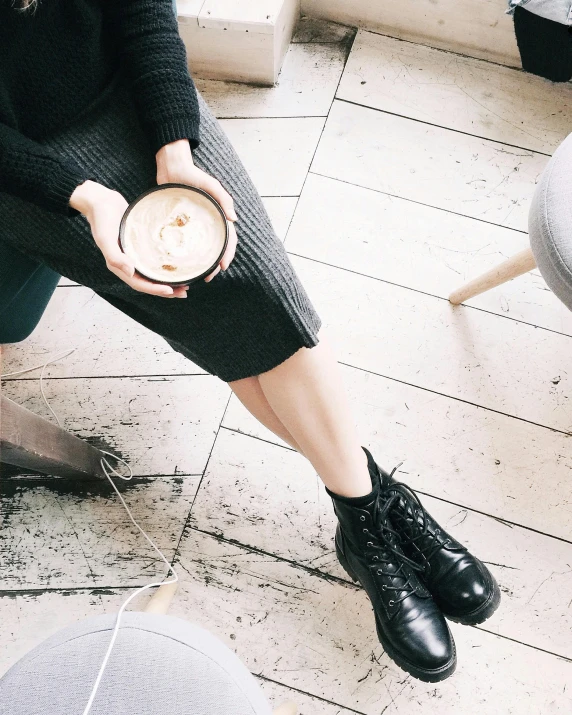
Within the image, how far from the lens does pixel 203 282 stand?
27.4 inches

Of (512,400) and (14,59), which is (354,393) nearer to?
(512,400)

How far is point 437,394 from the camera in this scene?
1141mm

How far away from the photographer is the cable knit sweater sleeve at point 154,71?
0.71 m

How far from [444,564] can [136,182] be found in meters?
0.72

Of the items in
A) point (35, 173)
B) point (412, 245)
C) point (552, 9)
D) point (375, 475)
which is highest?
point (552, 9)

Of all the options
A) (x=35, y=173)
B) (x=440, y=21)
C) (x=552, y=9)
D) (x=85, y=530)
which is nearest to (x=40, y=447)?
(x=85, y=530)

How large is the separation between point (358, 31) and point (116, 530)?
4.14 ft

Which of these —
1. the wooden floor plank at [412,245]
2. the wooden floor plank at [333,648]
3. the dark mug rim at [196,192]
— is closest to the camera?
the dark mug rim at [196,192]

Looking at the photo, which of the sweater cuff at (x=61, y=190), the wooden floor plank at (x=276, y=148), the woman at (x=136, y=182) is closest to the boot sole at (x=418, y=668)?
the woman at (x=136, y=182)

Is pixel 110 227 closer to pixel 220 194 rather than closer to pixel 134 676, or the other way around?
pixel 220 194

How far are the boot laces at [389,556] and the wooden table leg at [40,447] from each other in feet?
1.62

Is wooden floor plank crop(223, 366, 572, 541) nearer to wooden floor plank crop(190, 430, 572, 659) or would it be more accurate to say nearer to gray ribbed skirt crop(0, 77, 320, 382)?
wooden floor plank crop(190, 430, 572, 659)

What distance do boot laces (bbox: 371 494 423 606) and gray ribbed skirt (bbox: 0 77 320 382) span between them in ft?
1.04

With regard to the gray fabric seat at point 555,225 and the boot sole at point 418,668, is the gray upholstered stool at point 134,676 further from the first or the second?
the gray fabric seat at point 555,225
